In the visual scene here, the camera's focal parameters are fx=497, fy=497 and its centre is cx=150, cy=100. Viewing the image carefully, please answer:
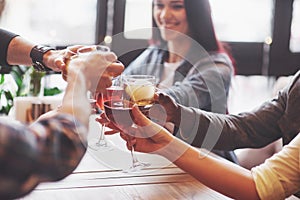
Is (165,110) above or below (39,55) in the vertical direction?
below

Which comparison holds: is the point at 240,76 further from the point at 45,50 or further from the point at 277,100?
the point at 45,50

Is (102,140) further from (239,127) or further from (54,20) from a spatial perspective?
(54,20)

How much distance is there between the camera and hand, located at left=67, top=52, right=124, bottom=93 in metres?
1.11

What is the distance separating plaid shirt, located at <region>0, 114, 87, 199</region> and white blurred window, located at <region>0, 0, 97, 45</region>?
2266 millimetres

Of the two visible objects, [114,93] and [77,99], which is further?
[114,93]

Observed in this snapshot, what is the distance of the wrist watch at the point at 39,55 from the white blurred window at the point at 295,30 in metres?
2.28

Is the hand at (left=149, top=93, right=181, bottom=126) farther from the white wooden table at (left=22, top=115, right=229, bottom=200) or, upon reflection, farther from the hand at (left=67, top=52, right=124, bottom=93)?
the hand at (left=67, top=52, right=124, bottom=93)

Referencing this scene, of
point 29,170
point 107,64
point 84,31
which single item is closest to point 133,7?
point 84,31

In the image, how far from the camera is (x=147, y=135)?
135 cm

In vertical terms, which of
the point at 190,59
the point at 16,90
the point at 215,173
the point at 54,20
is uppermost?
the point at 54,20

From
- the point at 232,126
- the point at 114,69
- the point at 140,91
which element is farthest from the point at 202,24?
the point at 114,69

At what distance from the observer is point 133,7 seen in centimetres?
324

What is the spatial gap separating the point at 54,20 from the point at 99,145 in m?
1.66

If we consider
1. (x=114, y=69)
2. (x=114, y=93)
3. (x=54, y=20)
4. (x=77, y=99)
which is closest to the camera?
(x=77, y=99)
